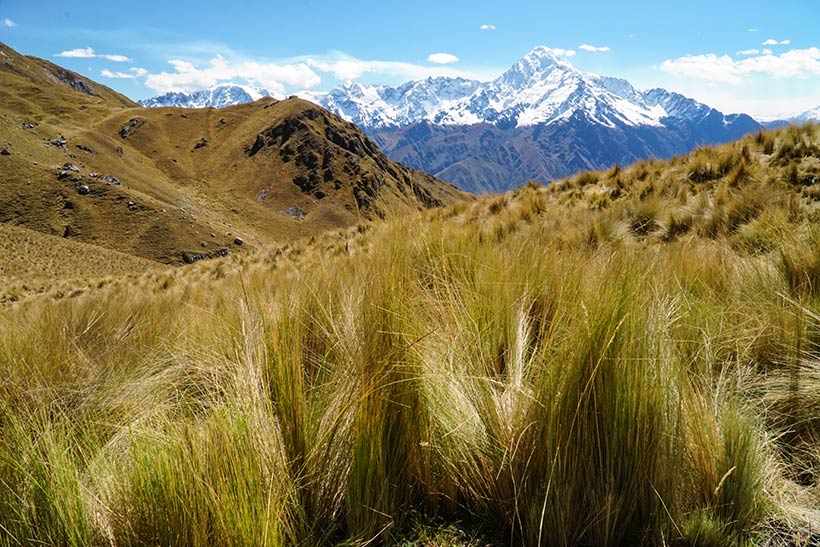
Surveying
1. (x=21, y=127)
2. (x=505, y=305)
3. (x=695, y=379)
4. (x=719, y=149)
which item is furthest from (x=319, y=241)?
(x=21, y=127)

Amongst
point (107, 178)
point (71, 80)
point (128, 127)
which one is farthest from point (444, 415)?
point (71, 80)

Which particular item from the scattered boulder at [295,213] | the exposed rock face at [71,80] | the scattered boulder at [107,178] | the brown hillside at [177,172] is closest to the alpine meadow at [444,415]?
the brown hillside at [177,172]

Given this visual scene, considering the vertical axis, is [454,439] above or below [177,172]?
below

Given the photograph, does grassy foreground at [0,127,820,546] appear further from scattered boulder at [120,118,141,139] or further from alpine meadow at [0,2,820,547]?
scattered boulder at [120,118,141,139]

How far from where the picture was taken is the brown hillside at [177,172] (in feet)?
225

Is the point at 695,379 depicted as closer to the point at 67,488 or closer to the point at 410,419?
the point at 410,419

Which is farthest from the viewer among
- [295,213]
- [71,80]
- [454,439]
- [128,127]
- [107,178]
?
[71,80]

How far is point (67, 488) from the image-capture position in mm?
1172

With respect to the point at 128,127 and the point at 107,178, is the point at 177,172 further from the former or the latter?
the point at 107,178

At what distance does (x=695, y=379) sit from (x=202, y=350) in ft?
7.93

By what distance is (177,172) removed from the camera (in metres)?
110

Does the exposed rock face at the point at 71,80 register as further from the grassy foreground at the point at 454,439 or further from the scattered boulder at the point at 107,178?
the grassy foreground at the point at 454,439

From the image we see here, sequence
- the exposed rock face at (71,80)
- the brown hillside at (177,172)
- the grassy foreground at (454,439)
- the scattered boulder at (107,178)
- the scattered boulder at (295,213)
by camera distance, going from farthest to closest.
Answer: the exposed rock face at (71,80)
the scattered boulder at (295,213)
the scattered boulder at (107,178)
the brown hillside at (177,172)
the grassy foreground at (454,439)

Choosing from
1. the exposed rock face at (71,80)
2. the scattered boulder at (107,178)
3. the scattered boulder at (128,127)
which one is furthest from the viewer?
the exposed rock face at (71,80)
